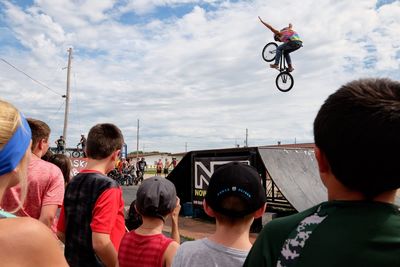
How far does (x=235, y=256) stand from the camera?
1.74 meters

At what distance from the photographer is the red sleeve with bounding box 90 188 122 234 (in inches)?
99.2

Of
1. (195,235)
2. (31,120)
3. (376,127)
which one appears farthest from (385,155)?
(195,235)

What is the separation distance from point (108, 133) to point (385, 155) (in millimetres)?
2158

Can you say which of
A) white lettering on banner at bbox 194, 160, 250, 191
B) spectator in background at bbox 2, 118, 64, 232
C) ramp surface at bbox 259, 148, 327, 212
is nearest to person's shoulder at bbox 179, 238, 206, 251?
spectator in background at bbox 2, 118, 64, 232

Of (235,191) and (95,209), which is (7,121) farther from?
(95,209)

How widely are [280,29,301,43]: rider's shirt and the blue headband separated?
1107 centimetres

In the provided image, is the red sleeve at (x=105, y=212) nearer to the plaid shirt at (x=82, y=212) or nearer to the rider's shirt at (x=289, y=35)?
the plaid shirt at (x=82, y=212)

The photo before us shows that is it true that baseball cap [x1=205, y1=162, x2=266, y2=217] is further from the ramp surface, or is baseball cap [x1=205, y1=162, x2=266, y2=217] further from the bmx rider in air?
the bmx rider in air

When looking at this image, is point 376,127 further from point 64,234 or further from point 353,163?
point 64,234

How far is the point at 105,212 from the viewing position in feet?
8.34

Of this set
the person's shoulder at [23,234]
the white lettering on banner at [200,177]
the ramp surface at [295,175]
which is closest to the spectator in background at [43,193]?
the person's shoulder at [23,234]

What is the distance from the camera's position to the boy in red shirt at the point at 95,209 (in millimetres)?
2531

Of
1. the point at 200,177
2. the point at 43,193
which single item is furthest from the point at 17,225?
the point at 200,177

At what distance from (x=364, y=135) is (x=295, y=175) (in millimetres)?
9549
